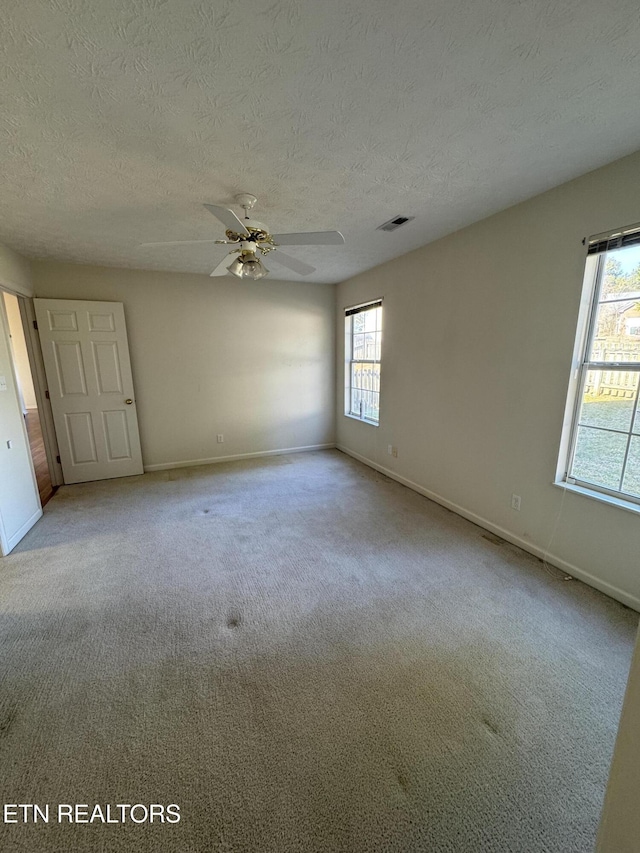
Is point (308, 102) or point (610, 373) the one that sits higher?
point (308, 102)

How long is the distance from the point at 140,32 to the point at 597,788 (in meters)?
2.94

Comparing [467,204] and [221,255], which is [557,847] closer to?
[467,204]

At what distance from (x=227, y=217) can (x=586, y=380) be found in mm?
2376

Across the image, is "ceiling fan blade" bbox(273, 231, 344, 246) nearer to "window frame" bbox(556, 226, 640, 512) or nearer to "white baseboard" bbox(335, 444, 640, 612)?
"window frame" bbox(556, 226, 640, 512)

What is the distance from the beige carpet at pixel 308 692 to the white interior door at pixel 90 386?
1.50m

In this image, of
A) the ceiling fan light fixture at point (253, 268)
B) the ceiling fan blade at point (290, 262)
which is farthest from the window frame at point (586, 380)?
the ceiling fan light fixture at point (253, 268)

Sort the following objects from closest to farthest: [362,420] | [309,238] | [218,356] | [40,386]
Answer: [309,238] < [40,386] < [218,356] < [362,420]

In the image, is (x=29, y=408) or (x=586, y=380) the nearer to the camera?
(x=586, y=380)

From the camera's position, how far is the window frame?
193 centimetres

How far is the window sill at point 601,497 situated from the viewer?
75.5 inches

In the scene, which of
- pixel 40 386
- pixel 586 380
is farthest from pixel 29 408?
pixel 586 380

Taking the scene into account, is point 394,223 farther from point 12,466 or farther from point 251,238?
point 12,466

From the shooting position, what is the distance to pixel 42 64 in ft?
3.84

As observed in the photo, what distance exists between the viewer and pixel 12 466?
9.05ft
